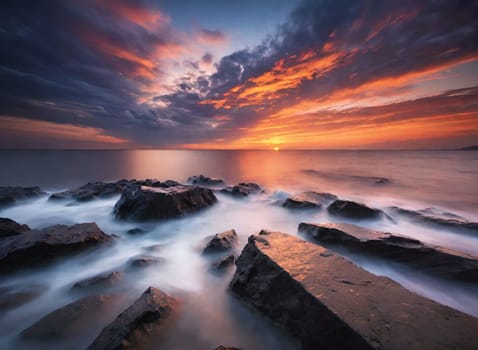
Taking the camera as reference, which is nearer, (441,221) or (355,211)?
(441,221)

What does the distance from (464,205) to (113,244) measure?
15673 mm

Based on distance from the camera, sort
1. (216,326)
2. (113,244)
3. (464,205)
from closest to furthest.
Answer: (216,326)
(113,244)
(464,205)

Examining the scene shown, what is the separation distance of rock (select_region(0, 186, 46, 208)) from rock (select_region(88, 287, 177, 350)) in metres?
11.2

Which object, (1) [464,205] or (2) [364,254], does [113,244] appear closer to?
(2) [364,254]

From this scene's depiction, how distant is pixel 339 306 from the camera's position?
7.14 feet

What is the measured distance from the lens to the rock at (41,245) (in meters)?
3.82

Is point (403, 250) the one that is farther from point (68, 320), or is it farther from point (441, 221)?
point (68, 320)

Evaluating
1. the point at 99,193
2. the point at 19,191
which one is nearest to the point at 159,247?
the point at 99,193

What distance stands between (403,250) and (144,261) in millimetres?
5776

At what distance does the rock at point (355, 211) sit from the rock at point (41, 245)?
8.00m

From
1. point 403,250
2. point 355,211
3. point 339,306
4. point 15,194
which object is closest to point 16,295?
point 339,306

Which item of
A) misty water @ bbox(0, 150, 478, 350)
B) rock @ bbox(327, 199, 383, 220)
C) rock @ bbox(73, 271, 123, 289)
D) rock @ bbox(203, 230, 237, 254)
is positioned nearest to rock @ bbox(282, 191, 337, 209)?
misty water @ bbox(0, 150, 478, 350)

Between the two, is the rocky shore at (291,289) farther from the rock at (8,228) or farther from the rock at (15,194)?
the rock at (15,194)

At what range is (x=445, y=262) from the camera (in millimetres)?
3779
